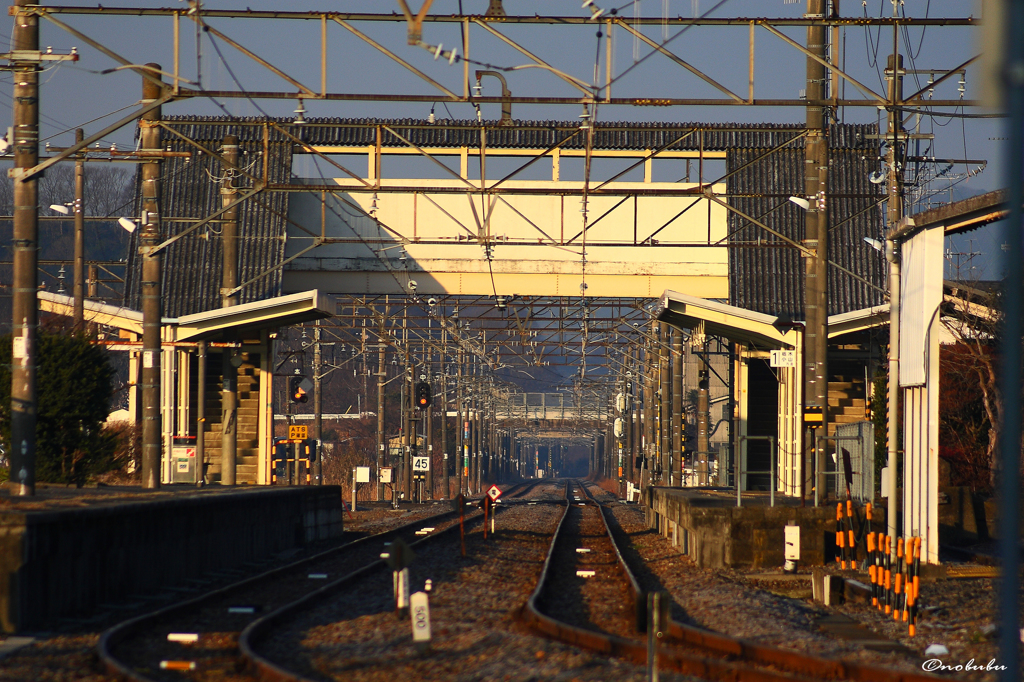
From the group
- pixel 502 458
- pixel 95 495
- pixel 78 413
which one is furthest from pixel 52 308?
pixel 502 458

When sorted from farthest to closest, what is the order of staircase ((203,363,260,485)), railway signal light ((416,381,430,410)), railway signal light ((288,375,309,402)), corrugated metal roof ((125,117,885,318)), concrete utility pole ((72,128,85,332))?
railway signal light ((416,381,430,410)) → corrugated metal roof ((125,117,885,318)) → staircase ((203,363,260,485)) → railway signal light ((288,375,309,402)) → concrete utility pole ((72,128,85,332))

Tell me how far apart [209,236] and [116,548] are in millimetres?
23558

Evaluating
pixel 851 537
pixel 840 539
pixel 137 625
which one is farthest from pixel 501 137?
pixel 137 625

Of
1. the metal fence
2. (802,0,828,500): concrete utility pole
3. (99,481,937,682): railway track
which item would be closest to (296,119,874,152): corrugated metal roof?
the metal fence

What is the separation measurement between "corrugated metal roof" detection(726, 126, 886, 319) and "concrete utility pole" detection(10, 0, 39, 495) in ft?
77.1

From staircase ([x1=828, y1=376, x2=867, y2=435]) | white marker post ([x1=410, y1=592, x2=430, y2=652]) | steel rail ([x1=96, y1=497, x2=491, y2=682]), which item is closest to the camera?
steel rail ([x1=96, y1=497, x2=491, y2=682])

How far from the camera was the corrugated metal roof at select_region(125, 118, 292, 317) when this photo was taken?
3650 cm

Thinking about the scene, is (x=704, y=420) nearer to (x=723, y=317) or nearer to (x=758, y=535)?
(x=723, y=317)

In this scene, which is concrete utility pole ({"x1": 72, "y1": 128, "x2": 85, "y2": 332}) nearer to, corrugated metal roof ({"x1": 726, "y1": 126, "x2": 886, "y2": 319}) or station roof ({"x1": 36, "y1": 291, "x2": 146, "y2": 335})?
station roof ({"x1": 36, "y1": 291, "x2": 146, "y2": 335})

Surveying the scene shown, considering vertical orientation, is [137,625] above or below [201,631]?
above

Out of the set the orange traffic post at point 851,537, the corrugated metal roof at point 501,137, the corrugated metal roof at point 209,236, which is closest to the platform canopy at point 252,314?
the corrugated metal roof at point 209,236

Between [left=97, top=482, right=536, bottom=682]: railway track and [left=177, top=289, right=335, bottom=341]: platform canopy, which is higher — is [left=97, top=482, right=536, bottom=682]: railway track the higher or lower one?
the lower one

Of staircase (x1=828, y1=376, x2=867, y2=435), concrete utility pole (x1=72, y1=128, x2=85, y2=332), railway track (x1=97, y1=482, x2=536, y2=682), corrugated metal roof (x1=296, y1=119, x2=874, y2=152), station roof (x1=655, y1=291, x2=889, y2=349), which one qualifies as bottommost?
railway track (x1=97, y1=482, x2=536, y2=682)

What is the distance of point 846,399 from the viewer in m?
33.5
